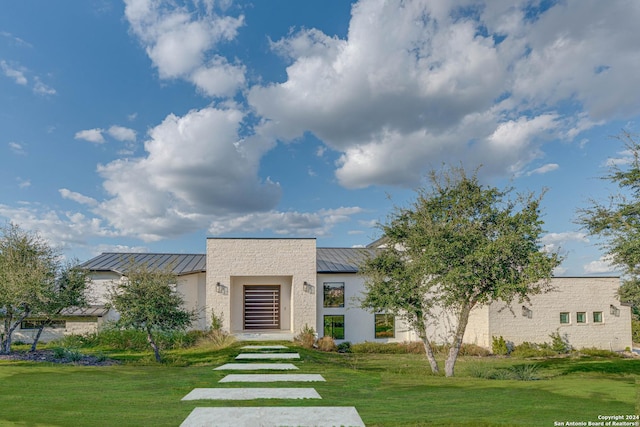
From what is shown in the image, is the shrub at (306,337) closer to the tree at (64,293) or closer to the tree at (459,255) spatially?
the tree at (459,255)

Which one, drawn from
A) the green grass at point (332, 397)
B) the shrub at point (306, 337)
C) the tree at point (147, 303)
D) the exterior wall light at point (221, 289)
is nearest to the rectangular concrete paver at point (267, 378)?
the green grass at point (332, 397)

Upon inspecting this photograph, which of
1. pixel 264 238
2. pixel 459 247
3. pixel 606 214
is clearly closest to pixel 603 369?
pixel 606 214

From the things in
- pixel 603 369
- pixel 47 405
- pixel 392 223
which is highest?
pixel 392 223

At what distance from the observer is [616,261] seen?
14.1 meters

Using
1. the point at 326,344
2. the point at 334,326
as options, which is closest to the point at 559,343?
the point at 334,326

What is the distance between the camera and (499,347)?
66.9 feet

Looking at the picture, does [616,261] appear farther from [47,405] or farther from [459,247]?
[47,405]

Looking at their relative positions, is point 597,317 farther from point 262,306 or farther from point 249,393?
point 249,393

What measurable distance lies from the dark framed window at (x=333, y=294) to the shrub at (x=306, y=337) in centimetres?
194

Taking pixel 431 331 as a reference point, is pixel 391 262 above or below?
above

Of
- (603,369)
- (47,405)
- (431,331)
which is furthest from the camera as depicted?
(431,331)

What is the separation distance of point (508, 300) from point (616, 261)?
4865mm

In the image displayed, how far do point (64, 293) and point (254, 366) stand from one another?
26.3 ft

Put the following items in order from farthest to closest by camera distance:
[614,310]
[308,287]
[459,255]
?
[614,310] < [308,287] < [459,255]
